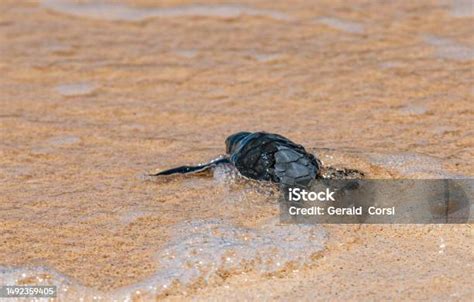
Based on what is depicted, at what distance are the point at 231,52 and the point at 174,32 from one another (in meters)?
0.52

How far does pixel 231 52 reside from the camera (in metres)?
4.98

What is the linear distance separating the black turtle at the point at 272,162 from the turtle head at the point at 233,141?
0.06m

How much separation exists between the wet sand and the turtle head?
0.33ft

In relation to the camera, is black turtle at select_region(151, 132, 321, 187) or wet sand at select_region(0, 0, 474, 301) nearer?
wet sand at select_region(0, 0, 474, 301)

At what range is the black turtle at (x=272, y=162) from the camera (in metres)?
3.34

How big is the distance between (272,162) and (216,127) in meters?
0.81

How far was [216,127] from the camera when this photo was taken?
4141mm

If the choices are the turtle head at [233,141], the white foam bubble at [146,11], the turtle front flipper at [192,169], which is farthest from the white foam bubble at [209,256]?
the white foam bubble at [146,11]

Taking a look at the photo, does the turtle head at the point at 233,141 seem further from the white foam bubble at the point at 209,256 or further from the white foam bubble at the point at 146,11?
the white foam bubble at the point at 146,11

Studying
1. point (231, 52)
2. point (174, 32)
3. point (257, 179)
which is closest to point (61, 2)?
point (174, 32)

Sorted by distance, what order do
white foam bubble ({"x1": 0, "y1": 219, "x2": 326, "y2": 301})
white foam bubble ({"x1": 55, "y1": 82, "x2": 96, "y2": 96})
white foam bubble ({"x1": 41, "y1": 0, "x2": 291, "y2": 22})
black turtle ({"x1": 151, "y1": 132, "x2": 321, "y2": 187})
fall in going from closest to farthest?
white foam bubble ({"x1": 0, "y1": 219, "x2": 326, "y2": 301})
black turtle ({"x1": 151, "y1": 132, "x2": 321, "y2": 187})
white foam bubble ({"x1": 55, "y1": 82, "x2": 96, "y2": 96})
white foam bubble ({"x1": 41, "y1": 0, "x2": 291, "y2": 22})

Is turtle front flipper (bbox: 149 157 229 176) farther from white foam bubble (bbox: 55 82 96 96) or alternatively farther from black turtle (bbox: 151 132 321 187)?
white foam bubble (bbox: 55 82 96 96)

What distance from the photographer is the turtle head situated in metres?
3.65

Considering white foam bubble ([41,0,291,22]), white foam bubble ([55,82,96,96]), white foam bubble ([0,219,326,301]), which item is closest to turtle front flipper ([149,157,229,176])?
white foam bubble ([0,219,326,301])
